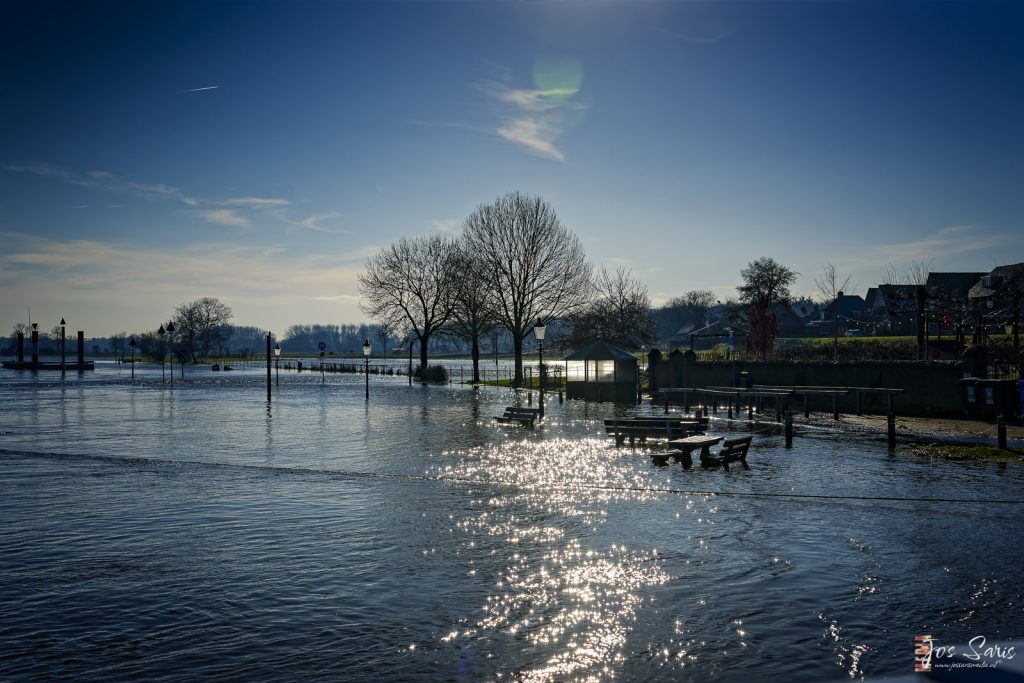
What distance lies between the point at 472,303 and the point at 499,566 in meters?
56.1

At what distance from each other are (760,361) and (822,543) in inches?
1085

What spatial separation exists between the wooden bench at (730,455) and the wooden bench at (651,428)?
2727 mm

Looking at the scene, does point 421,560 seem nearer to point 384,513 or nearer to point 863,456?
point 384,513

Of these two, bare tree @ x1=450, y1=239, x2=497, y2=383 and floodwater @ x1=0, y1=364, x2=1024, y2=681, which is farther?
bare tree @ x1=450, y1=239, x2=497, y2=383

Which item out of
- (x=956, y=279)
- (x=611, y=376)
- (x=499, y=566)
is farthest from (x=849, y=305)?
(x=499, y=566)

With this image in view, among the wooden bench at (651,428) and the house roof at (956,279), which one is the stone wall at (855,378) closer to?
the wooden bench at (651,428)

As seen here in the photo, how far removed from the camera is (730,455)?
17453 millimetres

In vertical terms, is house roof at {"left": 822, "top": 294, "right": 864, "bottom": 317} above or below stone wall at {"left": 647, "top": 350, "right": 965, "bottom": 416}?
above

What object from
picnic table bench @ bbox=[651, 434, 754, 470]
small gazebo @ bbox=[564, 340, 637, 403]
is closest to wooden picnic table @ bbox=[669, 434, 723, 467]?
picnic table bench @ bbox=[651, 434, 754, 470]

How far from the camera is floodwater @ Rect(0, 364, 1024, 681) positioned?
265 inches

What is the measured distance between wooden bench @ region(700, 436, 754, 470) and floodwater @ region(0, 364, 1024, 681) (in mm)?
354

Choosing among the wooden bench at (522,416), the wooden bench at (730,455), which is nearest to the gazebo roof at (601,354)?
the wooden bench at (522,416)

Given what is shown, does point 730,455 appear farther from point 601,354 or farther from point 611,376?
point 611,376

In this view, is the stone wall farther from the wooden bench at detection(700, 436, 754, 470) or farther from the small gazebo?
the wooden bench at detection(700, 436, 754, 470)
